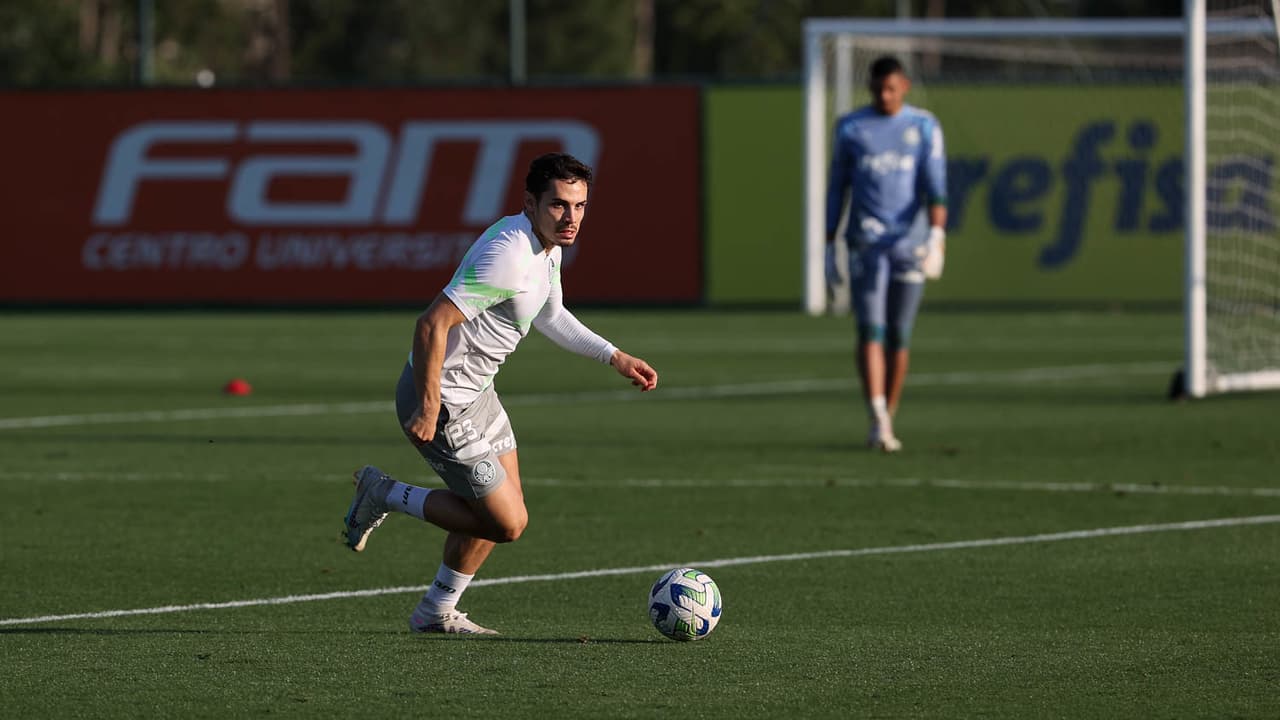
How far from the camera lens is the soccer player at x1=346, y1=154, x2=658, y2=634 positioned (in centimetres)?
712

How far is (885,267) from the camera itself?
535 inches

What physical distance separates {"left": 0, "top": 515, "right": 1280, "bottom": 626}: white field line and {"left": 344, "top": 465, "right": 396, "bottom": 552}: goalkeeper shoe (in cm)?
77

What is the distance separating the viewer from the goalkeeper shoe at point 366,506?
753 centimetres

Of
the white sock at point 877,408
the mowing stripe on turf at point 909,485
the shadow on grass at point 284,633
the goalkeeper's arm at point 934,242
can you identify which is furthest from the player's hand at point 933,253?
the shadow on grass at point 284,633

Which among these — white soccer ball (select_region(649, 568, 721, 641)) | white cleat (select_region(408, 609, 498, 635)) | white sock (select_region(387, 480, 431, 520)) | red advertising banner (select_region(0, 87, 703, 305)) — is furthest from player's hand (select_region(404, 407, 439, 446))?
red advertising banner (select_region(0, 87, 703, 305))

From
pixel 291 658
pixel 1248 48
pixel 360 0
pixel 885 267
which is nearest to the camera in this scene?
pixel 291 658

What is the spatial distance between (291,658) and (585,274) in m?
21.3

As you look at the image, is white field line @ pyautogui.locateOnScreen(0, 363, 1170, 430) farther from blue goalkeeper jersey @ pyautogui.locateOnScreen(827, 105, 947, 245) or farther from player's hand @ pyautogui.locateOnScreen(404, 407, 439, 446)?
player's hand @ pyautogui.locateOnScreen(404, 407, 439, 446)

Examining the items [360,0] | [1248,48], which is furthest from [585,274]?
[360,0]

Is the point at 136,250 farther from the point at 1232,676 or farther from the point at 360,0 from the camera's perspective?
the point at 360,0

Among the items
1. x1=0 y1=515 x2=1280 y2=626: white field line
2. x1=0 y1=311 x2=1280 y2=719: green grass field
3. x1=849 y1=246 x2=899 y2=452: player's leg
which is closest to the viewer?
x1=0 y1=311 x2=1280 y2=719: green grass field

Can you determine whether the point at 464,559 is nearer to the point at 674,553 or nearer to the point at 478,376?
Result: the point at 478,376

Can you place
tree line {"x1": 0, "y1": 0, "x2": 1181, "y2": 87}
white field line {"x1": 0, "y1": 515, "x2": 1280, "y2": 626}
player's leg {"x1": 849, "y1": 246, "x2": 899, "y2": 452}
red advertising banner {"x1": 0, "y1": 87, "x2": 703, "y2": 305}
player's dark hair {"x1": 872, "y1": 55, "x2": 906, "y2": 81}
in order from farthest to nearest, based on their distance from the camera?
tree line {"x1": 0, "y1": 0, "x2": 1181, "y2": 87}
red advertising banner {"x1": 0, "y1": 87, "x2": 703, "y2": 305}
player's dark hair {"x1": 872, "y1": 55, "x2": 906, "y2": 81}
player's leg {"x1": 849, "y1": 246, "x2": 899, "y2": 452}
white field line {"x1": 0, "y1": 515, "x2": 1280, "y2": 626}

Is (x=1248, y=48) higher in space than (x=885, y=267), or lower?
higher
